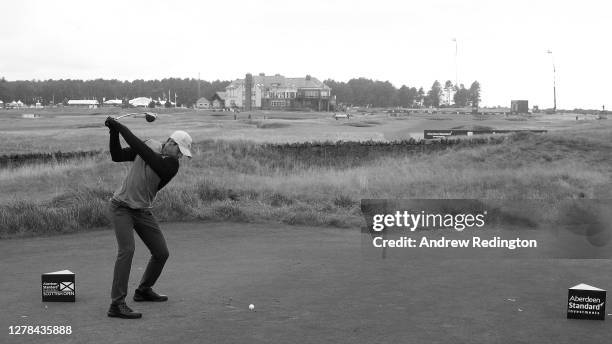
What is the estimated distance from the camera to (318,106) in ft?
533

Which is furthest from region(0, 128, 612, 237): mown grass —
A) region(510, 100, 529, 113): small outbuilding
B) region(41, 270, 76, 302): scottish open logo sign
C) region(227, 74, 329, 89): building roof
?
region(227, 74, 329, 89): building roof

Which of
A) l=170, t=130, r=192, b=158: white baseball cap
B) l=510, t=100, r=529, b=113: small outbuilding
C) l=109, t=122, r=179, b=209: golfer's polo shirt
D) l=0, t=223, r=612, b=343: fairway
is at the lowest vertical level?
l=0, t=223, r=612, b=343: fairway

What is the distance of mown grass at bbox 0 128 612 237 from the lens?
15.9 metres

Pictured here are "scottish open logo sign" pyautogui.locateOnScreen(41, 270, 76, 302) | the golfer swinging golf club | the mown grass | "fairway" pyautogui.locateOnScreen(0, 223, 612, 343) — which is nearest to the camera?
"fairway" pyautogui.locateOnScreen(0, 223, 612, 343)

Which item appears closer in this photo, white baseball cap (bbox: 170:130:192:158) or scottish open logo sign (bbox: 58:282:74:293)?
white baseball cap (bbox: 170:130:192:158)

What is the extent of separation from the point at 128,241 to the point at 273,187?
1254 centimetres

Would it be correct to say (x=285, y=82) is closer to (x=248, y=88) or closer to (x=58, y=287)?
(x=248, y=88)

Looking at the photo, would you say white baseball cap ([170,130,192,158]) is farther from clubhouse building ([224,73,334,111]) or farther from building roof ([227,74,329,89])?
building roof ([227,74,329,89])

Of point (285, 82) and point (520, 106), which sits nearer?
point (520, 106)

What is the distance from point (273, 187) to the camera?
67.8 ft

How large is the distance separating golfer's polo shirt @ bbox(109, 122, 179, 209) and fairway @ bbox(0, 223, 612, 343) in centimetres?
132

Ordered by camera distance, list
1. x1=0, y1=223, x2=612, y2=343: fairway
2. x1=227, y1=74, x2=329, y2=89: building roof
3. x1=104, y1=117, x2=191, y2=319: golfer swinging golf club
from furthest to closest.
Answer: x1=227, y1=74, x2=329, y2=89: building roof, x1=104, y1=117, x2=191, y2=319: golfer swinging golf club, x1=0, y1=223, x2=612, y2=343: fairway

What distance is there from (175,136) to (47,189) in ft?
56.5

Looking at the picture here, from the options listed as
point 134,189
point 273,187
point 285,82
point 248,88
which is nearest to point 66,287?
point 134,189
